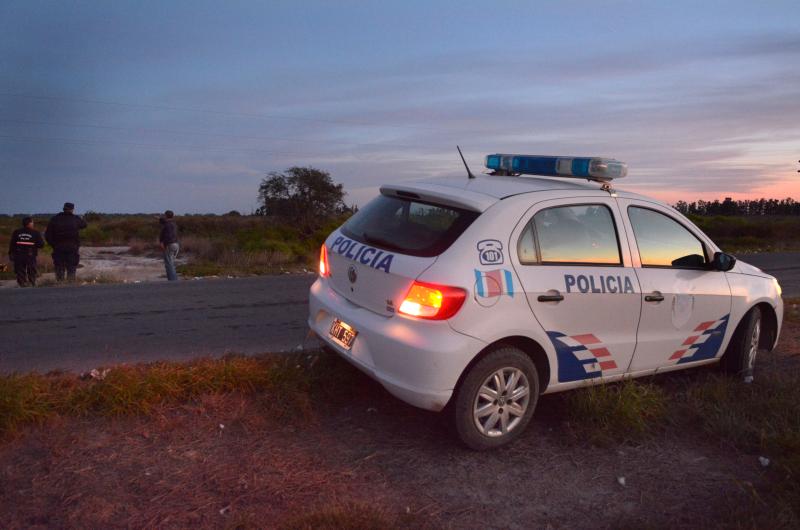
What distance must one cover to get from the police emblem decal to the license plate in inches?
38.3

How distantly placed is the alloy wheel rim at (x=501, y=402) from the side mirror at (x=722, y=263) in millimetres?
2123

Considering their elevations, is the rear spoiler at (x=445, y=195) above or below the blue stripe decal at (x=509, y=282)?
above

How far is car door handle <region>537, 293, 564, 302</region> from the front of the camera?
4.43 meters

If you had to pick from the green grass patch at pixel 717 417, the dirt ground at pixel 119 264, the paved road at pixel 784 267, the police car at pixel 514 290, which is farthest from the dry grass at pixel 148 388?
the dirt ground at pixel 119 264

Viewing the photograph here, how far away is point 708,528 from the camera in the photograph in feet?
11.6

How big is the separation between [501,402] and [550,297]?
0.76 meters

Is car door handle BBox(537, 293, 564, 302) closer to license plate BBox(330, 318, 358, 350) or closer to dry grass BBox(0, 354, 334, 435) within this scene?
license plate BBox(330, 318, 358, 350)

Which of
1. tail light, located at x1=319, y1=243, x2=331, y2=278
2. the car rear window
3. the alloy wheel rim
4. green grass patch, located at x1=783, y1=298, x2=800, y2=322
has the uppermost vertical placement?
the car rear window

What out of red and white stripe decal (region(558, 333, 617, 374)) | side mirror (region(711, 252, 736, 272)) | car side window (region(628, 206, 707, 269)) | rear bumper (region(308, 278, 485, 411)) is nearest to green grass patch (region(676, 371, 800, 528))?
red and white stripe decal (region(558, 333, 617, 374))

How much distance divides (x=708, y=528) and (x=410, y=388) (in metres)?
1.76

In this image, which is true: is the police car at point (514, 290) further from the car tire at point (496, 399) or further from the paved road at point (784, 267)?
the paved road at point (784, 267)

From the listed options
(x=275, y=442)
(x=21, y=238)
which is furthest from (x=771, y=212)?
(x=275, y=442)

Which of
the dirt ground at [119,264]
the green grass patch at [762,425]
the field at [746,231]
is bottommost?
the field at [746,231]

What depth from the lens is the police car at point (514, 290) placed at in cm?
414
